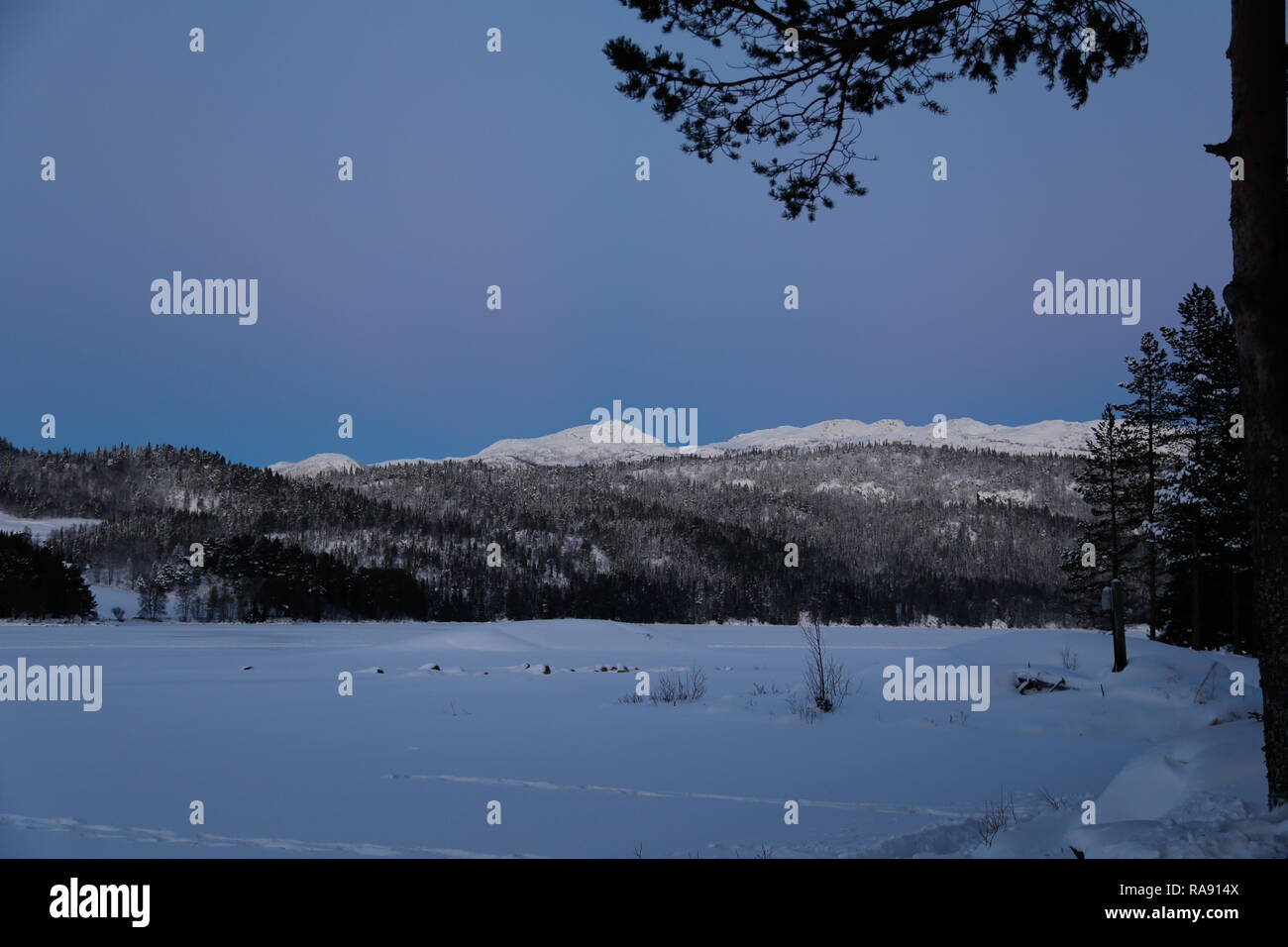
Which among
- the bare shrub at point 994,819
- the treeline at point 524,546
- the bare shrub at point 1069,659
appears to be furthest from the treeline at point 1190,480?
the treeline at point 524,546

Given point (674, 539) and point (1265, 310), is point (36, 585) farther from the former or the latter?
point (674, 539)

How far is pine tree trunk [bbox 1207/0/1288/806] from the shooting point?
13.3 feet

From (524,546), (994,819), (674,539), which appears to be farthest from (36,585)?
(674,539)

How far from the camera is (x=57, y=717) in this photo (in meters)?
11.7

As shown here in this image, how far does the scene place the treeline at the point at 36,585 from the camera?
55.9 metres

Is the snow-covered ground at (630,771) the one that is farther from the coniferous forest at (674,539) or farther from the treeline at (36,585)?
the treeline at (36,585)

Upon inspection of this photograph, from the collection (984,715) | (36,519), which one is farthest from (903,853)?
(36,519)

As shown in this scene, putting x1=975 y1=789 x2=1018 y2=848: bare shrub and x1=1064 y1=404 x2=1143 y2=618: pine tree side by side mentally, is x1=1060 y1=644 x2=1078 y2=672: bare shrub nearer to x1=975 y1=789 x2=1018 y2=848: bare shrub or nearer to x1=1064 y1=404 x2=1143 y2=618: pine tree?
x1=1064 y1=404 x2=1143 y2=618: pine tree

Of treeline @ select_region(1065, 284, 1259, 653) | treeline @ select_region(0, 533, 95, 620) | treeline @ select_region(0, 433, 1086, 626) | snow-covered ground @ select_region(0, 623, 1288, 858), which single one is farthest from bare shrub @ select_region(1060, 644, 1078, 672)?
treeline @ select_region(0, 433, 1086, 626)

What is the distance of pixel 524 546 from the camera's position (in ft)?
397

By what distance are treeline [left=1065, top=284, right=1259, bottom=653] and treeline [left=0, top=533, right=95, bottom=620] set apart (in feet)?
239

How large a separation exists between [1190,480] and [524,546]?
105 meters

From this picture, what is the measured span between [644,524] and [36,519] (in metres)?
128

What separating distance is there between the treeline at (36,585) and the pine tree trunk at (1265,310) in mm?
73792
